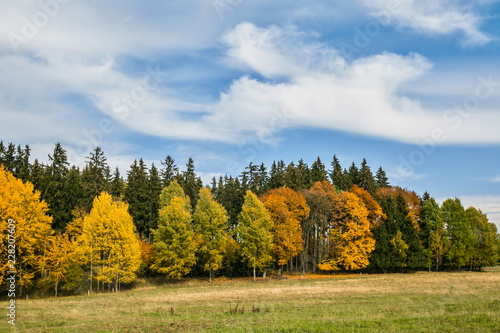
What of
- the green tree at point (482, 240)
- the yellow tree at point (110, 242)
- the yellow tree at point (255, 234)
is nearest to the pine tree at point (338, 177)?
the green tree at point (482, 240)

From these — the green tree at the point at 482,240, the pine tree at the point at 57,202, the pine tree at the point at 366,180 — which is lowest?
the green tree at the point at 482,240

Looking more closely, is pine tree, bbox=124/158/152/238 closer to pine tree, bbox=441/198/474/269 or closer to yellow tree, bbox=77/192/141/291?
yellow tree, bbox=77/192/141/291

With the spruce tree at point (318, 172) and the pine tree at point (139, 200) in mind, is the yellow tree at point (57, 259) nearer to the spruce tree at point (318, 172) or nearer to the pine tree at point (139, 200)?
the pine tree at point (139, 200)

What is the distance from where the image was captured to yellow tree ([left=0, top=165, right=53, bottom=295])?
1657 inches

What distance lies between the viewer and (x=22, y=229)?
43.7 metres

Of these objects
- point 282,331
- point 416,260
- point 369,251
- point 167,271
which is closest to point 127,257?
point 167,271

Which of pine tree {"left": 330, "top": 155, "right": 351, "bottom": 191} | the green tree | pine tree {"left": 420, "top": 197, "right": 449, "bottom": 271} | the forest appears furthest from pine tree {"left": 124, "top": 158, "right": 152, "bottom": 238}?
the green tree

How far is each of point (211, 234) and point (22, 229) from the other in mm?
29606

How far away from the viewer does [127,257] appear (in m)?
51.2

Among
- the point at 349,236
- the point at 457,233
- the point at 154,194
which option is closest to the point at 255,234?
the point at 349,236

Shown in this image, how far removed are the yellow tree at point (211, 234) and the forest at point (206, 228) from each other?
0.65 ft

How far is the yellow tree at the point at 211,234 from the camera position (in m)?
63.1

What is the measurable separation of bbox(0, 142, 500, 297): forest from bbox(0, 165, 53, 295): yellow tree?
16 cm

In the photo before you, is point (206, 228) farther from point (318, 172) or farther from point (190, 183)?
point (318, 172)
